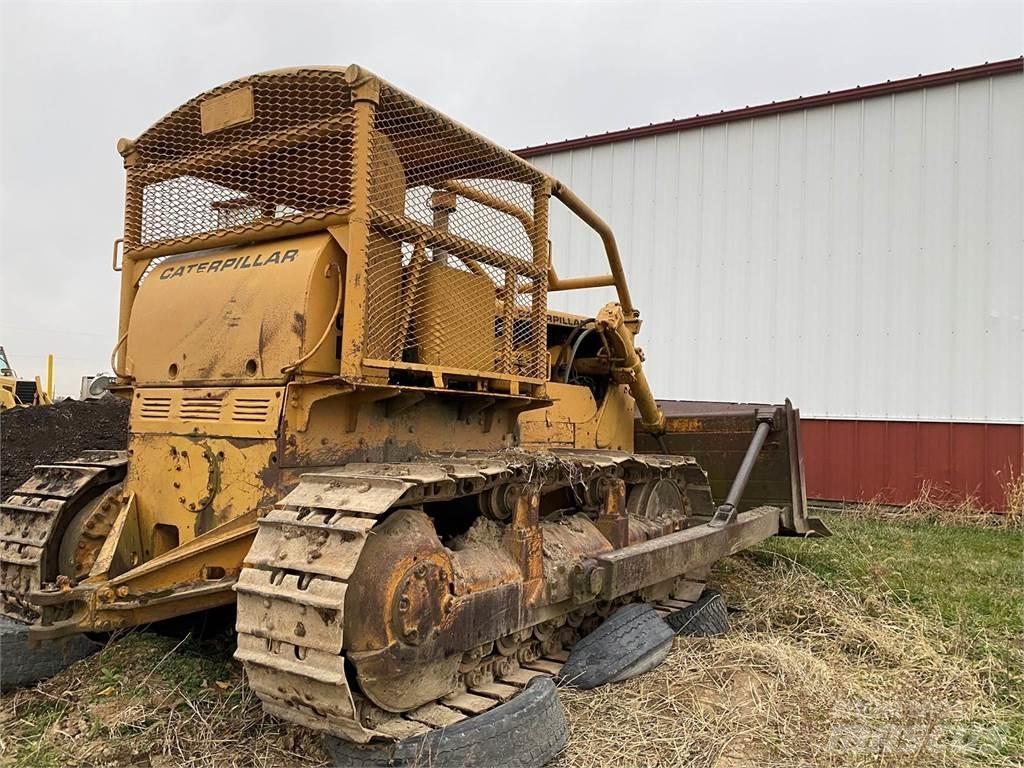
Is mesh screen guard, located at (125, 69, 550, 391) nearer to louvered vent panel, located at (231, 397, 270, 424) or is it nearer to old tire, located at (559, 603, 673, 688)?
louvered vent panel, located at (231, 397, 270, 424)

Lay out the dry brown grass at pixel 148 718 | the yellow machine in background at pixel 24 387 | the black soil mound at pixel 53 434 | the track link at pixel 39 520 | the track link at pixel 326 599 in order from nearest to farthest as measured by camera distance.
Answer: the track link at pixel 326 599 < the dry brown grass at pixel 148 718 < the track link at pixel 39 520 < the black soil mound at pixel 53 434 < the yellow machine in background at pixel 24 387

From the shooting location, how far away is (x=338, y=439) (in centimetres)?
412

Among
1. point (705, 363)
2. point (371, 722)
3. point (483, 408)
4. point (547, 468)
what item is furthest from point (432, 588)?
point (705, 363)

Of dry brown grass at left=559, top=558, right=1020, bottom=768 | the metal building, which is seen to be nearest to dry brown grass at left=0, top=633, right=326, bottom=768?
dry brown grass at left=559, top=558, right=1020, bottom=768

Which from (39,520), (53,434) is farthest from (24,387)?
(39,520)

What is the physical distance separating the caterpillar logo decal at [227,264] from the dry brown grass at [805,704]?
267 cm

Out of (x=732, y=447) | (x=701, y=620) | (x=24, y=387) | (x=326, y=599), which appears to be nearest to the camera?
(x=326, y=599)

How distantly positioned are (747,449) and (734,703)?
300cm

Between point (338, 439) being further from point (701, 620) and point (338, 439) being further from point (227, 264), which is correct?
point (701, 620)

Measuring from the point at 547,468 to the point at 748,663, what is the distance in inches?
68.9

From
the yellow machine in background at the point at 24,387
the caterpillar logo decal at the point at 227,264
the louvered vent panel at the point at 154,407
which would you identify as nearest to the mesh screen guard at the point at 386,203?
the caterpillar logo decal at the point at 227,264

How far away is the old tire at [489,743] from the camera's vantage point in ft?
10.9

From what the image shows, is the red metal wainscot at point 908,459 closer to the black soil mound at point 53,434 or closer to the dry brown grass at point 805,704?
the dry brown grass at point 805,704

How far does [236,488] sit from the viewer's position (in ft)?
13.3
